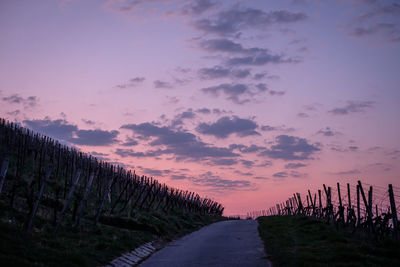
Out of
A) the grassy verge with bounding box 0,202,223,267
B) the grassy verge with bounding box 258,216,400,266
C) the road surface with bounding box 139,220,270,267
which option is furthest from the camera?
the road surface with bounding box 139,220,270,267

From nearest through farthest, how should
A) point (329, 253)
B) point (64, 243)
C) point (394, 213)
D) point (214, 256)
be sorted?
1. point (64, 243)
2. point (329, 253)
3. point (214, 256)
4. point (394, 213)

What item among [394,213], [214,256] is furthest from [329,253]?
[214,256]

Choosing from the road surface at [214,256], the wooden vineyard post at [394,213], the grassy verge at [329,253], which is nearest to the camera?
the grassy verge at [329,253]

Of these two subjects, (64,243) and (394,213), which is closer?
(64,243)

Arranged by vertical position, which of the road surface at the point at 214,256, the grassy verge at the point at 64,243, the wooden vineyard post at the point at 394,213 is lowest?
the road surface at the point at 214,256

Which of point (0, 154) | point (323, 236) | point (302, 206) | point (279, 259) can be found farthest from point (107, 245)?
point (302, 206)

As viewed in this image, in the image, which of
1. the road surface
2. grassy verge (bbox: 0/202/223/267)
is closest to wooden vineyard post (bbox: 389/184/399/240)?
the road surface

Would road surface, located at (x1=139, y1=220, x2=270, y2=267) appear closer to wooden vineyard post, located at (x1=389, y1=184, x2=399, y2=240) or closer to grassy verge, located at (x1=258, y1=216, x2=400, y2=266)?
grassy verge, located at (x1=258, y1=216, x2=400, y2=266)

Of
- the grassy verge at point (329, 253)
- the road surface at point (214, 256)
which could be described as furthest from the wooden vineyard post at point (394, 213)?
the road surface at point (214, 256)

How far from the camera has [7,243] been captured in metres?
10.6

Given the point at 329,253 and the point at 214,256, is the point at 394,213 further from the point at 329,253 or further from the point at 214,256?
the point at 214,256

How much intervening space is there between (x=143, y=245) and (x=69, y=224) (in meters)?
3.65

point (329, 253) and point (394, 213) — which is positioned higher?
point (394, 213)

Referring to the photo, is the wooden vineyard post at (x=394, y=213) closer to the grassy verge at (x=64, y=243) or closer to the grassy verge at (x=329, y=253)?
the grassy verge at (x=329, y=253)
